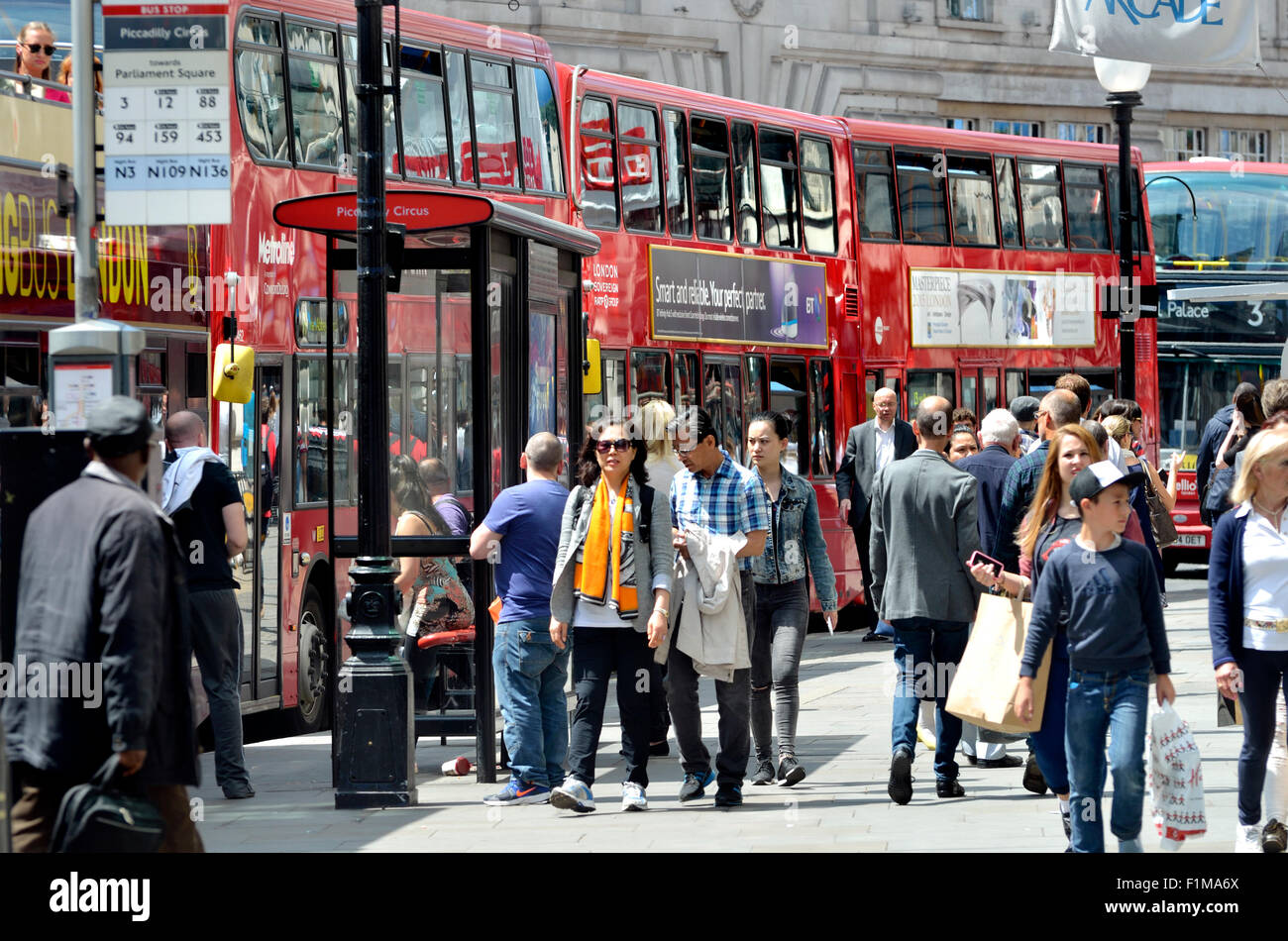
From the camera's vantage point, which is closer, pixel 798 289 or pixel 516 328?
pixel 516 328

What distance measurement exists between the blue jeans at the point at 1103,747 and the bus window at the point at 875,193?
560 inches

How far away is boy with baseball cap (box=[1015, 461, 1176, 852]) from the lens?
7172 mm

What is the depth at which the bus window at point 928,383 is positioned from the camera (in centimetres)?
2172

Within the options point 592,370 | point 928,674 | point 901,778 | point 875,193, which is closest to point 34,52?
point 592,370

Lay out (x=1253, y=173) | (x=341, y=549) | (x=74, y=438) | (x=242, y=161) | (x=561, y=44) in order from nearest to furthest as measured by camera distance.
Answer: (x=74, y=438), (x=341, y=549), (x=242, y=161), (x=1253, y=173), (x=561, y=44)

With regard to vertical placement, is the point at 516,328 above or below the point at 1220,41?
below

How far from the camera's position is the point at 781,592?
10.6 metres

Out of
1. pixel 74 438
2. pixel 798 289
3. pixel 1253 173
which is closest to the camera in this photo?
pixel 74 438

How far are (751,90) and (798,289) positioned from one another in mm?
18640

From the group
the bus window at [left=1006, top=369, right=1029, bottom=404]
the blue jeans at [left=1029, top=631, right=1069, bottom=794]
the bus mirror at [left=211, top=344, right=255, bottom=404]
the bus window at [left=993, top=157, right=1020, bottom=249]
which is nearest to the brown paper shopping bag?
the blue jeans at [left=1029, top=631, right=1069, bottom=794]

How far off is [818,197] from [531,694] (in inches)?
455
